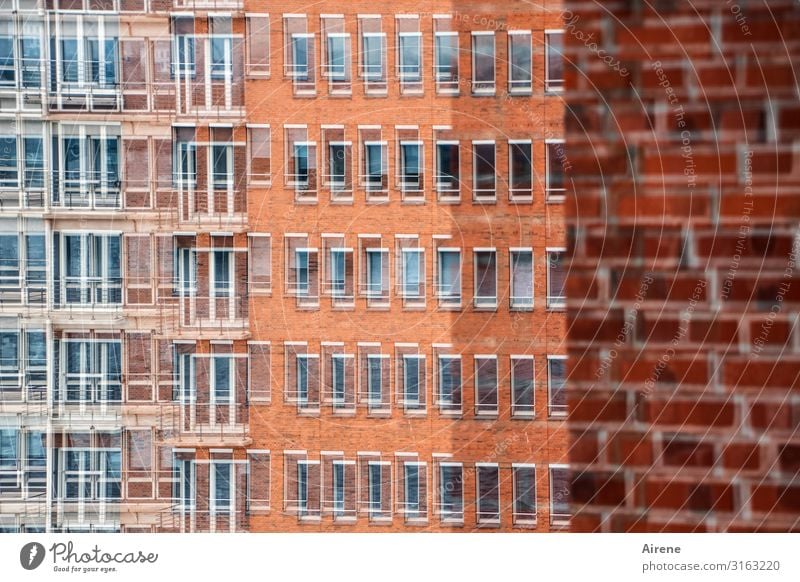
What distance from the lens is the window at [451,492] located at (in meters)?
2.37

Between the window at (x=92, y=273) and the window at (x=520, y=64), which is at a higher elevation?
the window at (x=520, y=64)

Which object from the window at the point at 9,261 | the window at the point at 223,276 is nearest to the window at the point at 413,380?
the window at the point at 223,276

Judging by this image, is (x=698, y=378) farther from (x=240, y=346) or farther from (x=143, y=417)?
(x=143, y=417)

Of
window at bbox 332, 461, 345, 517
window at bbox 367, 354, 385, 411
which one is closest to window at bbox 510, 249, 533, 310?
window at bbox 367, 354, 385, 411

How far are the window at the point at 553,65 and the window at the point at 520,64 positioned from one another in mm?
43

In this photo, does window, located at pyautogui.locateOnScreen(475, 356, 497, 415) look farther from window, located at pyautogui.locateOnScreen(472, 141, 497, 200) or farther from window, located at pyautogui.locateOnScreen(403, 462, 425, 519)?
window, located at pyautogui.locateOnScreen(472, 141, 497, 200)

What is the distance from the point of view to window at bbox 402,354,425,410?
2361 millimetres

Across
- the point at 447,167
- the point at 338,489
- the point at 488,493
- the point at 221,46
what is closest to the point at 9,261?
the point at 221,46

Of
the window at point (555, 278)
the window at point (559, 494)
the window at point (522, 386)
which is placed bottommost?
the window at point (559, 494)

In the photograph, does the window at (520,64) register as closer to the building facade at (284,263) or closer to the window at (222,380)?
the building facade at (284,263)

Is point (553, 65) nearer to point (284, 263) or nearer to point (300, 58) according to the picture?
point (300, 58)

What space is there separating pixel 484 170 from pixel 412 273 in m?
0.31

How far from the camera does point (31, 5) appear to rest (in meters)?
2.35

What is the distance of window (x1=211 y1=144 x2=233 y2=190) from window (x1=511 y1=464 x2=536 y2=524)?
3.32ft
